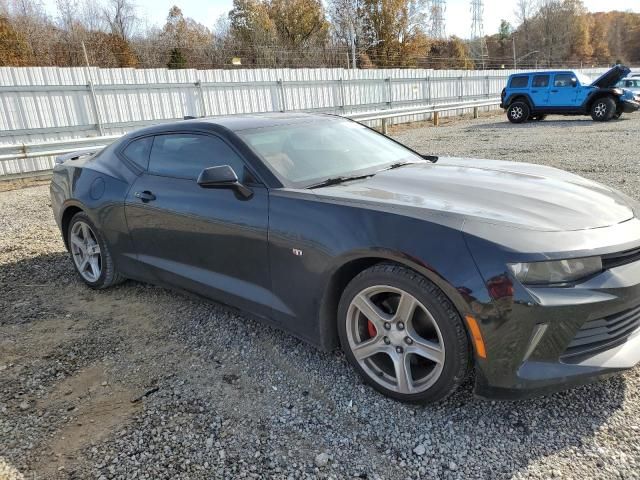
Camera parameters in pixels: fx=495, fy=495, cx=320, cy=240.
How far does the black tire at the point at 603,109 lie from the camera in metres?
16.1

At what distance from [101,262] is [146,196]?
3.30 ft

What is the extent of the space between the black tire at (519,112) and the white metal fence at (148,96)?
4.43 meters

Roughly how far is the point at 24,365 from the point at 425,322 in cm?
258

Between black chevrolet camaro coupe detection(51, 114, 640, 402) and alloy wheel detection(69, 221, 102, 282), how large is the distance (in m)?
0.42

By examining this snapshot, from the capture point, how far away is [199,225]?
3.26 metres

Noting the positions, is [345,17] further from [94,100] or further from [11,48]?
[94,100]

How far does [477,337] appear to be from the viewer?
7.11ft

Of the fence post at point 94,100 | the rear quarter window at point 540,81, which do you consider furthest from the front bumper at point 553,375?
the rear quarter window at point 540,81

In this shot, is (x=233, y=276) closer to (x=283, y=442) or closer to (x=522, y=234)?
(x=283, y=442)

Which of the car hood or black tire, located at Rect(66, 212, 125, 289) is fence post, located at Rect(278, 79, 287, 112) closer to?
black tire, located at Rect(66, 212, 125, 289)

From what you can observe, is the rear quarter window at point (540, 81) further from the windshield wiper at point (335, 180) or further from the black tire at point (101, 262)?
the black tire at point (101, 262)

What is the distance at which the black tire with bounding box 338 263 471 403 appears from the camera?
2.24 metres

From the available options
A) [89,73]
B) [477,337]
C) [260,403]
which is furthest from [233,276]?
[89,73]

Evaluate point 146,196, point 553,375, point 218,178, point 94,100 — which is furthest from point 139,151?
point 94,100
